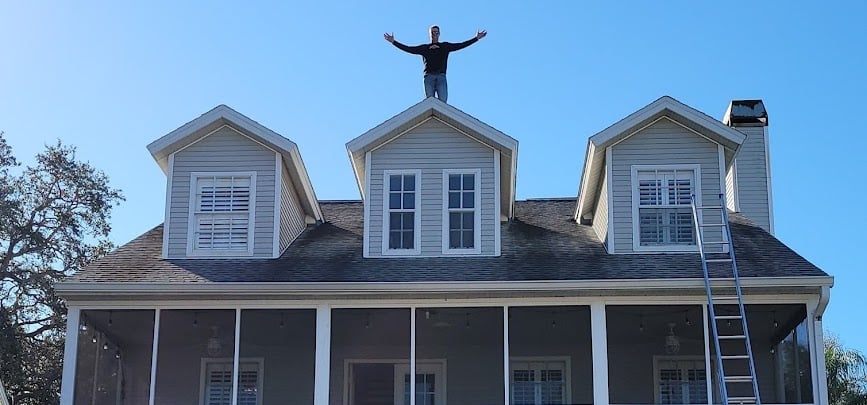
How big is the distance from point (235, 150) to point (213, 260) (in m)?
1.58

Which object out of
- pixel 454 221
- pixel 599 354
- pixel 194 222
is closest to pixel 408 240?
pixel 454 221

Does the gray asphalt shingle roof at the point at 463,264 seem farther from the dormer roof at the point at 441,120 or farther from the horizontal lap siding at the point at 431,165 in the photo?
the dormer roof at the point at 441,120

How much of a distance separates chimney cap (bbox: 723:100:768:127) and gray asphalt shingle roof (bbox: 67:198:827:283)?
303 centimetres

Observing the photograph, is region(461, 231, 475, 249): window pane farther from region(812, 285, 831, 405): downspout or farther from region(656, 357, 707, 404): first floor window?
region(812, 285, 831, 405): downspout

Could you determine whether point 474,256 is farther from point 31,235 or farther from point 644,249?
point 31,235

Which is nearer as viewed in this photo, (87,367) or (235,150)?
(87,367)

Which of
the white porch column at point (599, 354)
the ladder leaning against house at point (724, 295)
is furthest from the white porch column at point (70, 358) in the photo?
the ladder leaning against house at point (724, 295)

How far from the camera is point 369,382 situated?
1647 cm

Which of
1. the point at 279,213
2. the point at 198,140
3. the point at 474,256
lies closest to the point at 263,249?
the point at 279,213

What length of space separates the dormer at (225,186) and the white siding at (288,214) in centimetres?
2

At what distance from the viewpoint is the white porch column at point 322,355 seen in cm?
1429

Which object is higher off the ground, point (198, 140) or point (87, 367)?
point (198, 140)

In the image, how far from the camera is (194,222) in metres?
15.7

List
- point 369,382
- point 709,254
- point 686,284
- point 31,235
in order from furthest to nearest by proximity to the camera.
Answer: point 31,235 < point 369,382 < point 709,254 < point 686,284
